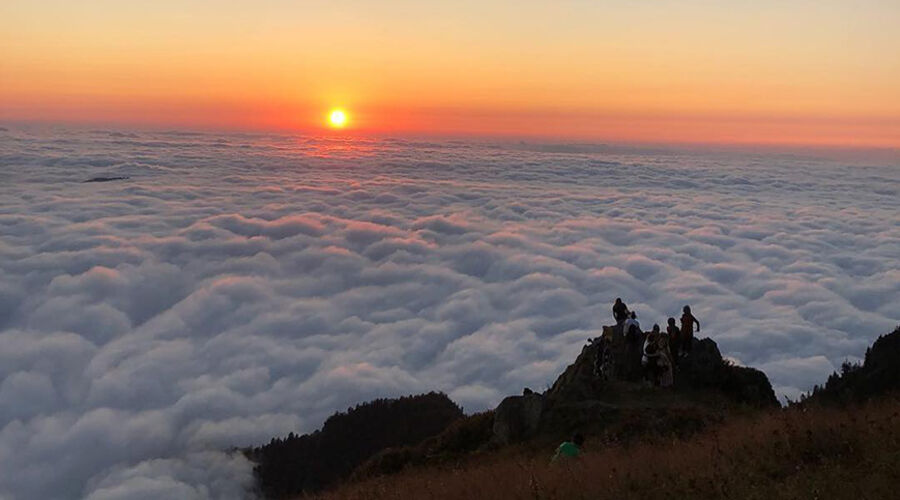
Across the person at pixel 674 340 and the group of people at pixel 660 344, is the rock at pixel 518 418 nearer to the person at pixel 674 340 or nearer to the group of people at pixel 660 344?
the group of people at pixel 660 344

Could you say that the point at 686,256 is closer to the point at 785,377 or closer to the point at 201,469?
the point at 785,377

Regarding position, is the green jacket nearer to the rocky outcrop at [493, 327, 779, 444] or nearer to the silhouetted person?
the rocky outcrop at [493, 327, 779, 444]

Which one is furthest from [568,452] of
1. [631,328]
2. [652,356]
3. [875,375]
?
[875,375]

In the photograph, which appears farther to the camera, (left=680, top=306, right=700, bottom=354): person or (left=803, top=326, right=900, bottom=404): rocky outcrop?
(left=803, top=326, right=900, bottom=404): rocky outcrop

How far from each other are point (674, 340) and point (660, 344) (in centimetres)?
112

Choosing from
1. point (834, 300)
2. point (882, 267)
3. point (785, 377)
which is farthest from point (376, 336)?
point (882, 267)

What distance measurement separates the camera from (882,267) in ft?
373

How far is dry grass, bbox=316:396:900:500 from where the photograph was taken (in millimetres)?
6399

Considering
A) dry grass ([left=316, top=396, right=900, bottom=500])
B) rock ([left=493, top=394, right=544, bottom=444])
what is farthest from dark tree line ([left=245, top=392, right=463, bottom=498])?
dry grass ([left=316, top=396, right=900, bottom=500])

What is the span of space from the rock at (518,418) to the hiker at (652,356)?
2.91 m

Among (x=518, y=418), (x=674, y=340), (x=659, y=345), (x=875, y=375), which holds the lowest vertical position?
(x=518, y=418)

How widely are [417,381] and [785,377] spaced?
4836cm

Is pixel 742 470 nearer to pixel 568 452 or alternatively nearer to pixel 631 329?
pixel 568 452

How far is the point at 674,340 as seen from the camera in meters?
17.5
